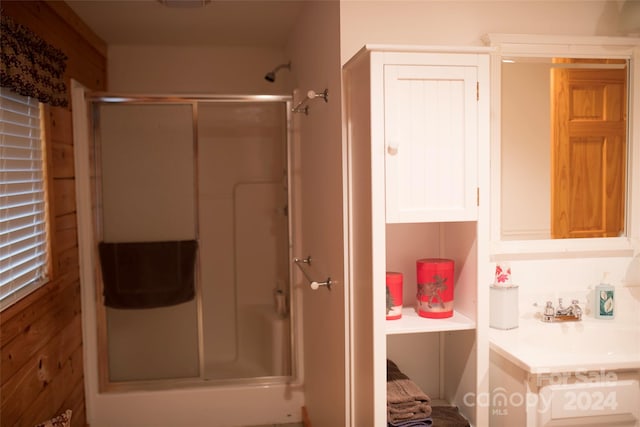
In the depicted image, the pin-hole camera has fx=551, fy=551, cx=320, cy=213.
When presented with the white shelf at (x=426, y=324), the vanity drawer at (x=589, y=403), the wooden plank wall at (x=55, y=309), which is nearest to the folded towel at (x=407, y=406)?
the white shelf at (x=426, y=324)

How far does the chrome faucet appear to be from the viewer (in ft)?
7.07

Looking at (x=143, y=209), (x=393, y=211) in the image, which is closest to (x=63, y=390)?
(x=143, y=209)

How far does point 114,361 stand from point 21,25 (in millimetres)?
1951

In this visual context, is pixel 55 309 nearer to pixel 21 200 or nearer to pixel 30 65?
pixel 21 200

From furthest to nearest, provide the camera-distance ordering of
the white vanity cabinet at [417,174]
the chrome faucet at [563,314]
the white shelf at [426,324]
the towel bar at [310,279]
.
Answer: the towel bar at [310,279], the chrome faucet at [563,314], the white shelf at [426,324], the white vanity cabinet at [417,174]

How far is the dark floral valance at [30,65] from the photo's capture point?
2.05m

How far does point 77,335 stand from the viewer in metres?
3.00

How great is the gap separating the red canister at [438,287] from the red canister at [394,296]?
10 cm

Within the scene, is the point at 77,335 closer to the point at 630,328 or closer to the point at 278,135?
the point at 278,135

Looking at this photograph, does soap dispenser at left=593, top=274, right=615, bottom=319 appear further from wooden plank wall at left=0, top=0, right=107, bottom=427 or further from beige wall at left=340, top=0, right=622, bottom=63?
wooden plank wall at left=0, top=0, right=107, bottom=427

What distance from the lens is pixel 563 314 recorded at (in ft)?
7.10

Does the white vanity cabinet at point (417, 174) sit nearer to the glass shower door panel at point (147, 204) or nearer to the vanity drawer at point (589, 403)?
the vanity drawer at point (589, 403)

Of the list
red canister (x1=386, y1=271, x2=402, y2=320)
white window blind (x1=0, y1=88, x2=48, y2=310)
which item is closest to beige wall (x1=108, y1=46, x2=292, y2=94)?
white window blind (x1=0, y1=88, x2=48, y2=310)

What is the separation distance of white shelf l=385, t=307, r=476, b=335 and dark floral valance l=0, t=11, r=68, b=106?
65.8 inches
